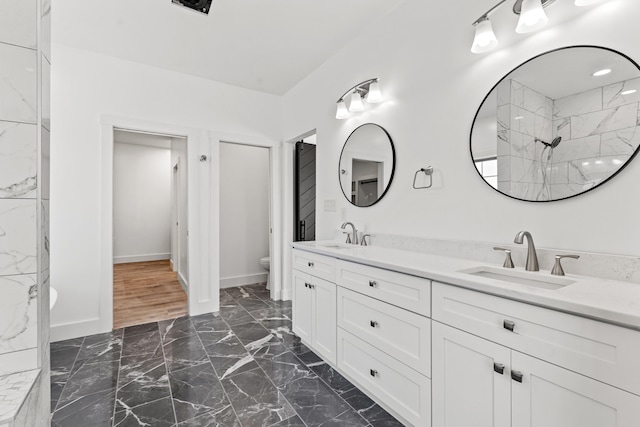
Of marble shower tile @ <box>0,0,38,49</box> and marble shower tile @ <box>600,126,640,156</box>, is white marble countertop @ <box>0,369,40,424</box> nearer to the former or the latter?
marble shower tile @ <box>0,0,38,49</box>

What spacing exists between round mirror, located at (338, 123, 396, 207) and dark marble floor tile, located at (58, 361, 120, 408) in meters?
2.27

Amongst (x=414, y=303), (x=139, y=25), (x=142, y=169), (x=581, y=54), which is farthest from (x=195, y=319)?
(x=142, y=169)

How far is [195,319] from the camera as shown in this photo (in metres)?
3.25

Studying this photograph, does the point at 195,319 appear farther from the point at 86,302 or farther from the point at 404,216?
the point at 404,216

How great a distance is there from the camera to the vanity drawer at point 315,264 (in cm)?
220

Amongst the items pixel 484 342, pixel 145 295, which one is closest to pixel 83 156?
pixel 145 295

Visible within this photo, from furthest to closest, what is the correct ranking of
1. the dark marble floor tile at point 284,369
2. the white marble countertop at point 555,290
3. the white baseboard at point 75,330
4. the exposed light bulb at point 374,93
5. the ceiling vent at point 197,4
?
1. the white baseboard at point 75,330
2. the exposed light bulb at point 374,93
3. the ceiling vent at point 197,4
4. the dark marble floor tile at point 284,369
5. the white marble countertop at point 555,290

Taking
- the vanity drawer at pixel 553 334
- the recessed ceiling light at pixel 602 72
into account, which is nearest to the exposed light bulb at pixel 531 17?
the recessed ceiling light at pixel 602 72

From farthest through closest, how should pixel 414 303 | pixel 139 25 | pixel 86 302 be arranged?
pixel 86 302 → pixel 139 25 → pixel 414 303

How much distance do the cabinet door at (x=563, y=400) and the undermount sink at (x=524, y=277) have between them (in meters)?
0.45

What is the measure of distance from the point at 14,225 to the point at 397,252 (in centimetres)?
194

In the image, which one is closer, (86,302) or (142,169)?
(86,302)

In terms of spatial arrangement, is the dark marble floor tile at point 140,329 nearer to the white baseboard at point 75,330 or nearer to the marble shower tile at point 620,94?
the white baseboard at point 75,330

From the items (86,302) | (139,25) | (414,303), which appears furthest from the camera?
(86,302)
